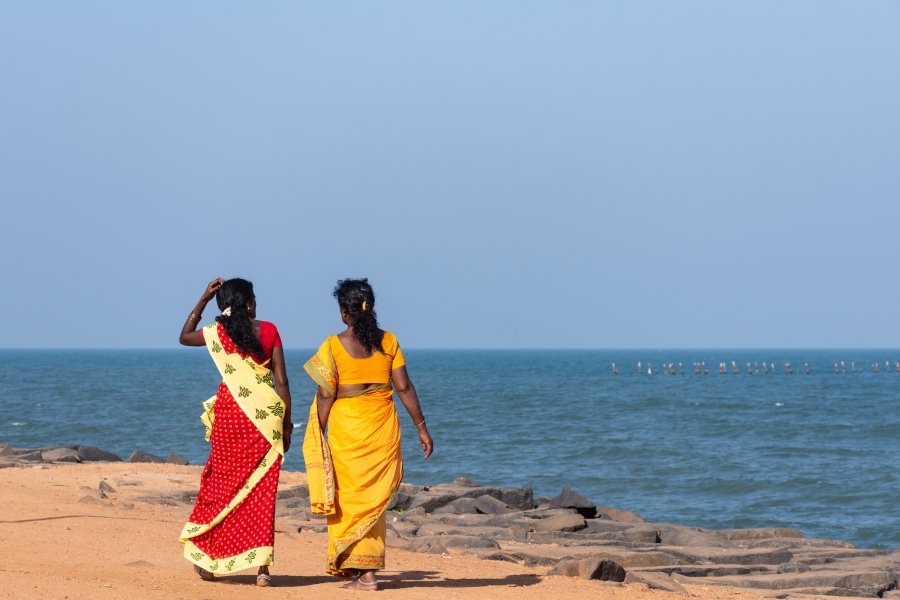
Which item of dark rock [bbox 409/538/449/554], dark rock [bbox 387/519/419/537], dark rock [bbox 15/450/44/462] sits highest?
dark rock [bbox 409/538/449/554]

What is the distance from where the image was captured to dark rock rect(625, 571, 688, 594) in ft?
29.2

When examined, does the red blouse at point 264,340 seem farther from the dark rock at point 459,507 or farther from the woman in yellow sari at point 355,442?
the dark rock at point 459,507

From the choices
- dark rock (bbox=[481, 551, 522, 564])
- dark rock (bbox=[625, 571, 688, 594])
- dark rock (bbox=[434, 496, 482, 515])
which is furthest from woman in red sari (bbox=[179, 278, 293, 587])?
dark rock (bbox=[434, 496, 482, 515])

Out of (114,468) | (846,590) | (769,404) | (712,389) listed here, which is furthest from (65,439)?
(712,389)

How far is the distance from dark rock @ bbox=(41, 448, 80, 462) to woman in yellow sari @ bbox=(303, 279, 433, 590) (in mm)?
11998

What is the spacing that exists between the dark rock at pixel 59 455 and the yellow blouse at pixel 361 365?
12120mm

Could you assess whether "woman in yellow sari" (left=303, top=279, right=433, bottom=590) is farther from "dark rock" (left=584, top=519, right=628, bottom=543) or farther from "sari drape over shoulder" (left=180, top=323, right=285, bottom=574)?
"dark rock" (left=584, top=519, right=628, bottom=543)

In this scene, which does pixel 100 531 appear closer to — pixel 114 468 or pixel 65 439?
pixel 114 468

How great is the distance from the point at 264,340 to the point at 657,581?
363cm

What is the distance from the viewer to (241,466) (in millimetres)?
7656

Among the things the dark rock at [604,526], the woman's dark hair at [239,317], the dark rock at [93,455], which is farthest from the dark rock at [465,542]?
the dark rock at [93,455]

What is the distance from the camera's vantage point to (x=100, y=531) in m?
10.0

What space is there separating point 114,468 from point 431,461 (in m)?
13.8

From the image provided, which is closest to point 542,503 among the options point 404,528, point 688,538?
point 688,538
